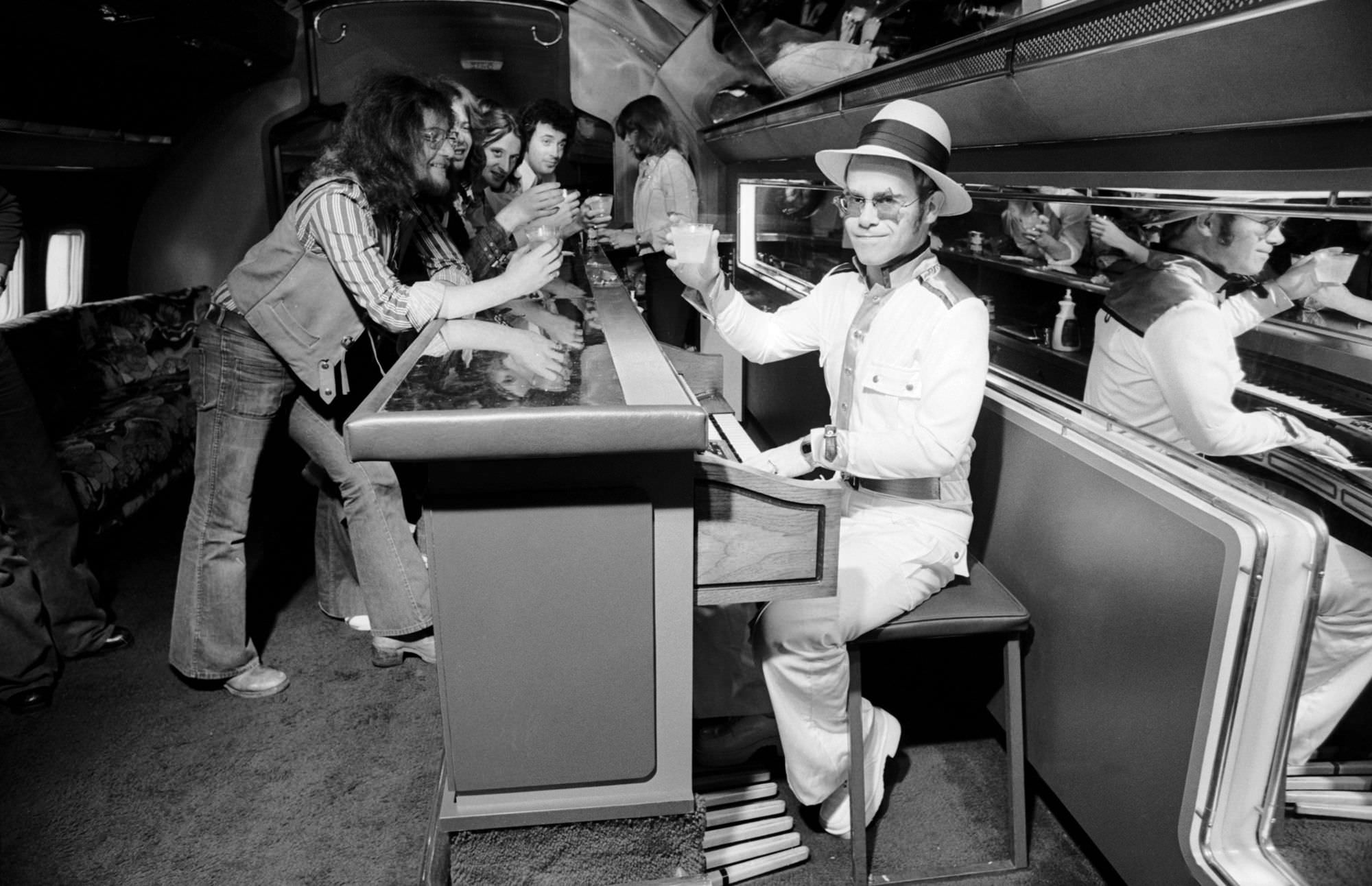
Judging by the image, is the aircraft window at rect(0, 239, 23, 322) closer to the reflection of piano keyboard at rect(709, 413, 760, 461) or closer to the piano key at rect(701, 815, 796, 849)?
the reflection of piano keyboard at rect(709, 413, 760, 461)

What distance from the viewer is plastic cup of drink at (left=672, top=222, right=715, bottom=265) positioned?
2168 mm

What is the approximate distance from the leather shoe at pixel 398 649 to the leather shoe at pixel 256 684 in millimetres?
266

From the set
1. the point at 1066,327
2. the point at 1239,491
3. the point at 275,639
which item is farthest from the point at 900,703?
the point at 275,639

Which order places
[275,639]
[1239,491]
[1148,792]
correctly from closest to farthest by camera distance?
[1239,491], [1148,792], [275,639]

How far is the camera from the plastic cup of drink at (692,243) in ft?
7.11

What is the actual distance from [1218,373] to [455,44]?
596 cm

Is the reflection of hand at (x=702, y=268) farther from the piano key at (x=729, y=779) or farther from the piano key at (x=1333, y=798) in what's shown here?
the piano key at (x=1333, y=798)

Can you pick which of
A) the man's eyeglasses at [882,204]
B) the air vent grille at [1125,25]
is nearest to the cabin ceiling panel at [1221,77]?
the air vent grille at [1125,25]

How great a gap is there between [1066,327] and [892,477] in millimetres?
684

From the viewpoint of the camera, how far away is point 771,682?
1856 millimetres

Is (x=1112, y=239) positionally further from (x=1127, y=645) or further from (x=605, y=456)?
(x=605, y=456)

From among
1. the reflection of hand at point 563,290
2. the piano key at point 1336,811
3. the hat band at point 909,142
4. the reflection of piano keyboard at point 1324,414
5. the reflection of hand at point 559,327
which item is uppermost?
the hat band at point 909,142

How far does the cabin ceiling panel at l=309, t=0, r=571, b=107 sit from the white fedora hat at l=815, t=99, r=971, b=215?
4684 millimetres

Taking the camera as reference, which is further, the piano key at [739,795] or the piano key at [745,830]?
the piano key at [739,795]
